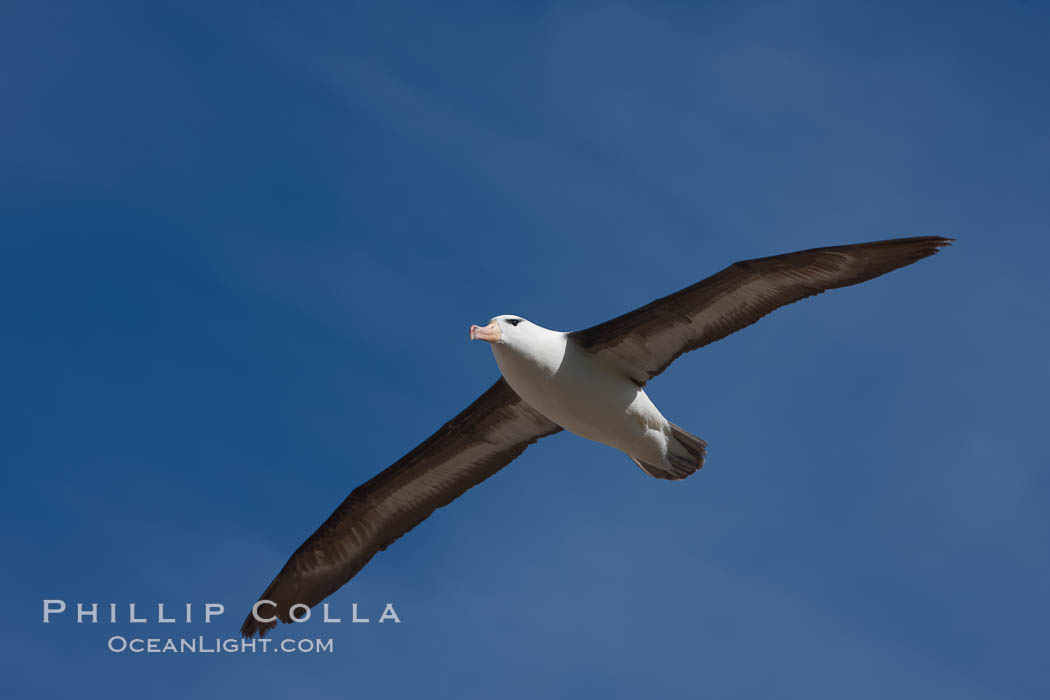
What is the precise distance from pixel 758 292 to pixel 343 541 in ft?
23.5

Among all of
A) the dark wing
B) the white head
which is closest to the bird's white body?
the white head

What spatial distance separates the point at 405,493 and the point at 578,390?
376 cm

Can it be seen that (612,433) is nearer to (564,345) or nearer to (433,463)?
(564,345)

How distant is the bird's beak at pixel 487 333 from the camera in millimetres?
15742

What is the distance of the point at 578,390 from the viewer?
16.0 meters

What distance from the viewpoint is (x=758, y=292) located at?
1570 cm

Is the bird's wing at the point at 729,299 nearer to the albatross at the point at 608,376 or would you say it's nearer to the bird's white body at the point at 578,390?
the albatross at the point at 608,376

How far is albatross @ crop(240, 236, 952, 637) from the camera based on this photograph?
15398 millimetres

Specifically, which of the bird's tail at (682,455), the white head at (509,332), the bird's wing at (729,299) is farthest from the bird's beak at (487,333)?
the bird's tail at (682,455)

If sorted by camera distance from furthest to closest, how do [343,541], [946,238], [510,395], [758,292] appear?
[343,541], [510,395], [758,292], [946,238]

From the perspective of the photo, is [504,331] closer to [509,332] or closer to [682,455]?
[509,332]

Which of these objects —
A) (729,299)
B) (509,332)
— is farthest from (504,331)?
(729,299)

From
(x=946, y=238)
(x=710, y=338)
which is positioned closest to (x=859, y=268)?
(x=946, y=238)

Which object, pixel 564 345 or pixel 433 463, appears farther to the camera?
pixel 433 463
